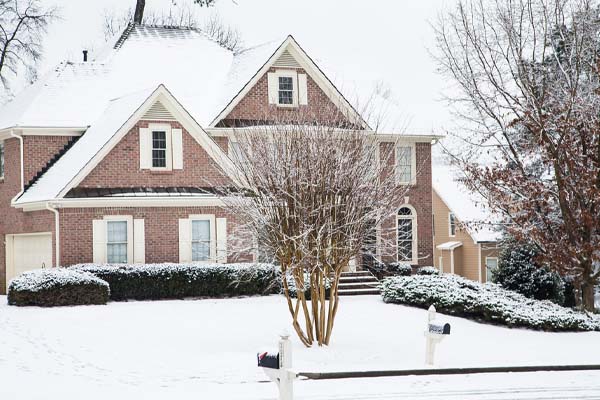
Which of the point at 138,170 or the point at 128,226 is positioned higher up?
the point at 138,170

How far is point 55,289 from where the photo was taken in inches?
916

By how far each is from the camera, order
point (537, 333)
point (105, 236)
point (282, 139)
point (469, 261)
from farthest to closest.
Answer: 1. point (469, 261)
2. point (105, 236)
3. point (537, 333)
4. point (282, 139)

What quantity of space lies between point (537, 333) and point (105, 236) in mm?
13127

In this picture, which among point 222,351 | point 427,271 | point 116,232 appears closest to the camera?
point 222,351

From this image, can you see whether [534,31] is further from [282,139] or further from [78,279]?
[78,279]

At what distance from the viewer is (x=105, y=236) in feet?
88.0

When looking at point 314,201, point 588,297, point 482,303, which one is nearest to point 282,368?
point 314,201

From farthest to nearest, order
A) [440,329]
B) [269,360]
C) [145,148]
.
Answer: [145,148] → [440,329] → [269,360]

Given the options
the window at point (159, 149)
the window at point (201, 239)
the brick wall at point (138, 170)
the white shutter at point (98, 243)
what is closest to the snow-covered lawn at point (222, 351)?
the white shutter at point (98, 243)

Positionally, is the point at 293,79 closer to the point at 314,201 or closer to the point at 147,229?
the point at 147,229

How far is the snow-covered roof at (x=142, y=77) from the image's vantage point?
30578 millimetres

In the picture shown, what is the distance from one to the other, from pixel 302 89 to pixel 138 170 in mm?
7053

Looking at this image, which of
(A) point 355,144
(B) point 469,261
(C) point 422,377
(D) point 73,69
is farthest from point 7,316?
(B) point 469,261

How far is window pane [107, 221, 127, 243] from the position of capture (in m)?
27.1
